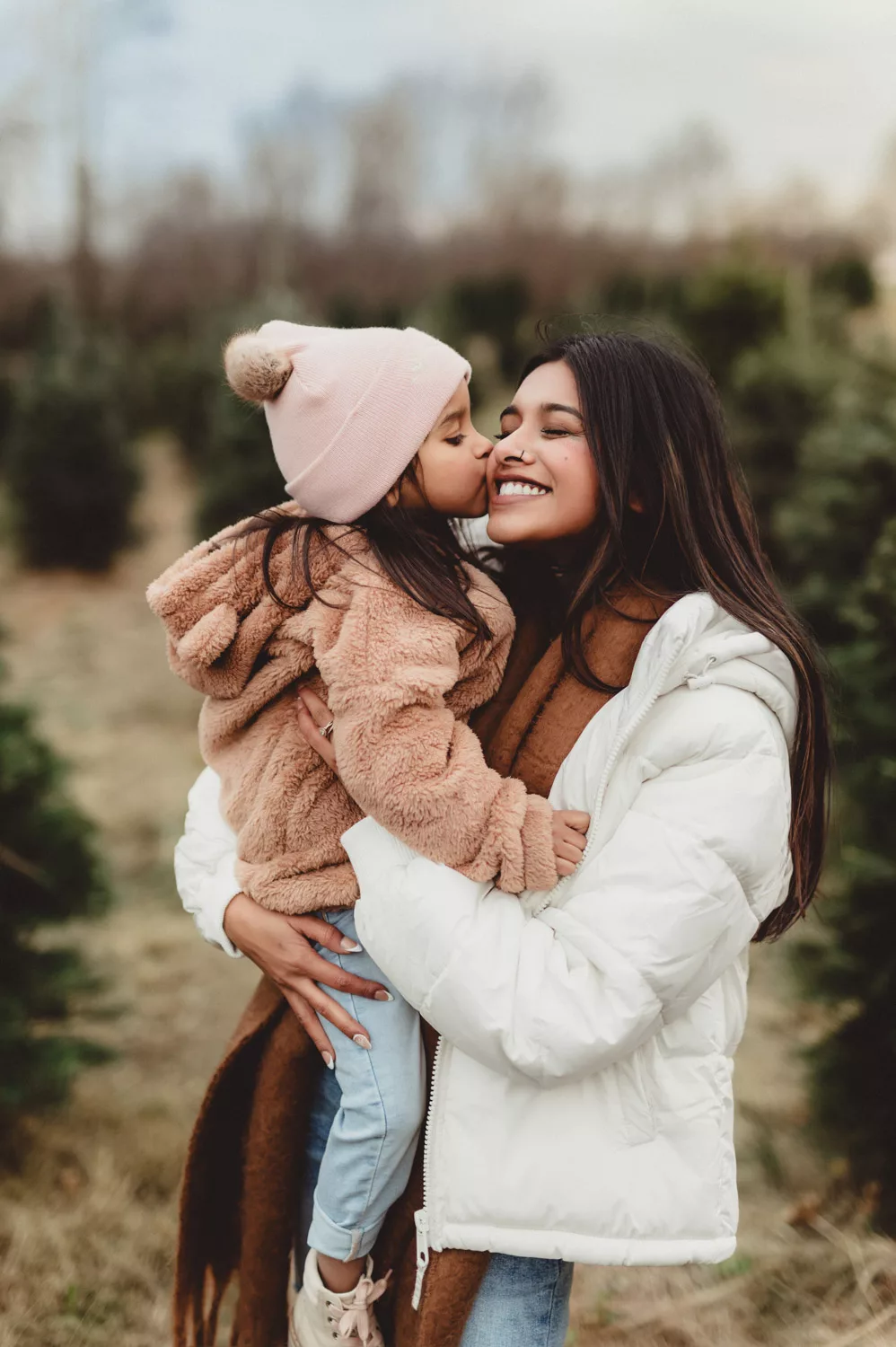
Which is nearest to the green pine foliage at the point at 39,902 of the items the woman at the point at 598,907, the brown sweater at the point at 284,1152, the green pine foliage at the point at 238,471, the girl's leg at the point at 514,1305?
the brown sweater at the point at 284,1152

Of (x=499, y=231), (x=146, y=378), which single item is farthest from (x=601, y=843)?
(x=499, y=231)

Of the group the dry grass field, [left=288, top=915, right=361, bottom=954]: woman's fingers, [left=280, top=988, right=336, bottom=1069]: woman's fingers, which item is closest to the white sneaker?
[left=280, top=988, right=336, bottom=1069]: woman's fingers

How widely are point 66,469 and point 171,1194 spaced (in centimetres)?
791

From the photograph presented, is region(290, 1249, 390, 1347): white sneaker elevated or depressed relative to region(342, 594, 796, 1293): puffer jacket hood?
depressed

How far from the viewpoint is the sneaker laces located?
63.5 inches

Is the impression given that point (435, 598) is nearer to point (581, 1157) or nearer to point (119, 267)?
point (581, 1157)

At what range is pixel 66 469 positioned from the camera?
9.88 m

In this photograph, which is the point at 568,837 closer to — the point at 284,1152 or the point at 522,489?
the point at 522,489

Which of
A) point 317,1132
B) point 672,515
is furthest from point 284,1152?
point 672,515

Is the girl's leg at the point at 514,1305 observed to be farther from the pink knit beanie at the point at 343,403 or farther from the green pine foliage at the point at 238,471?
the green pine foliage at the point at 238,471

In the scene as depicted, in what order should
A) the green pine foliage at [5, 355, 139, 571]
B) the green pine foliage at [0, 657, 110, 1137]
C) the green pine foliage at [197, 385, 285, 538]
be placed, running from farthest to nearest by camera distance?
the green pine foliage at [5, 355, 139, 571] → the green pine foliage at [197, 385, 285, 538] → the green pine foliage at [0, 657, 110, 1137]

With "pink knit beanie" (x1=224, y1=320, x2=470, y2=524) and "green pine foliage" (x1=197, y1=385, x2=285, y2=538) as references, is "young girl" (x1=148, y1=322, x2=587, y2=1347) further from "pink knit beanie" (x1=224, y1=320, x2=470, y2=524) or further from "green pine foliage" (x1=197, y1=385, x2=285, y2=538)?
"green pine foliage" (x1=197, y1=385, x2=285, y2=538)

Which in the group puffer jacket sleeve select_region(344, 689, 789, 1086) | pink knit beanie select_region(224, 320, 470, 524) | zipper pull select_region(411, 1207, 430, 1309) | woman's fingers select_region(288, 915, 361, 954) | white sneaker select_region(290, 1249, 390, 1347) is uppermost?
pink knit beanie select_region(224, 320, 470, 524)

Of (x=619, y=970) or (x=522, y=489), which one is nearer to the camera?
(x=619, y=970)
